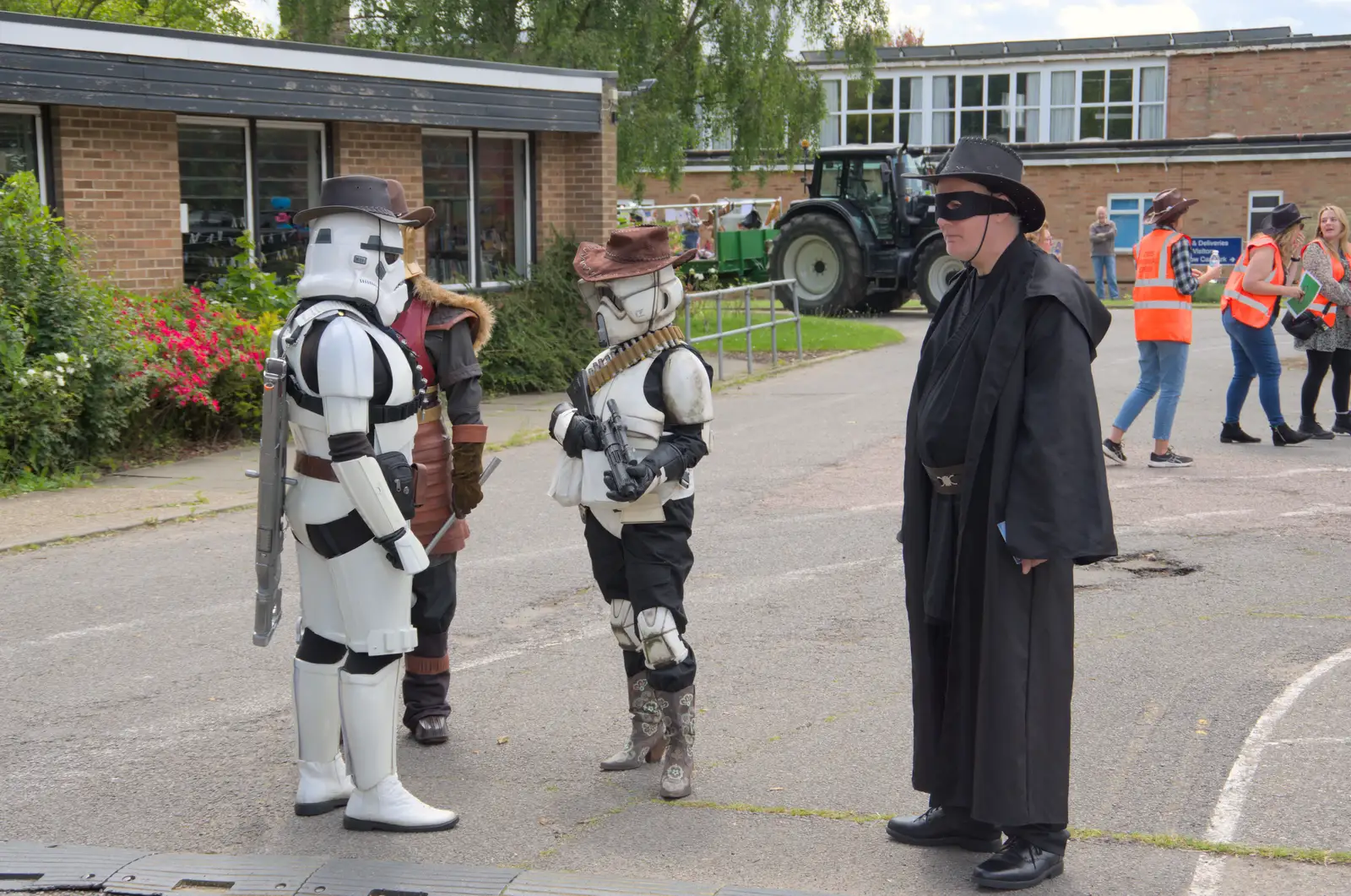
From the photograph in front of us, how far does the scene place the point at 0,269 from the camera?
980 cm

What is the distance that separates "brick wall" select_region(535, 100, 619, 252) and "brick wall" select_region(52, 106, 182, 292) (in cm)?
470

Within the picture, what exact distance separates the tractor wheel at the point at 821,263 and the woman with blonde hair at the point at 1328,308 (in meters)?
11.9

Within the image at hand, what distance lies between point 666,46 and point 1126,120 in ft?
63.1

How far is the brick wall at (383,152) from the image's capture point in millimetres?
13914

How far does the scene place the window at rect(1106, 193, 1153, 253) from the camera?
34562 millimetres

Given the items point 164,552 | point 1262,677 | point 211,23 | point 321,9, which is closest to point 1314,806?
point 1262,677

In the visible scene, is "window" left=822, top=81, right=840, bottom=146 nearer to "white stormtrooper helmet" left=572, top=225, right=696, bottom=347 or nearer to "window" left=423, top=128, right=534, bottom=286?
"window" left=423, top=128, right=534, bottom=286

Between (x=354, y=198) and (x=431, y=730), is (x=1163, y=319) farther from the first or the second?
(x=354, y=198)

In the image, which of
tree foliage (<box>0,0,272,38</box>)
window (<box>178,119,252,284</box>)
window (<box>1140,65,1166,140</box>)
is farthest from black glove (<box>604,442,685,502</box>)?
window (<box>1140,65,1166,140</box>)

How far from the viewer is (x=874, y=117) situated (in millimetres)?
39781

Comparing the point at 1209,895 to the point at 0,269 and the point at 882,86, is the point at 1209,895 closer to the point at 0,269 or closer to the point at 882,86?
the point at 0,269

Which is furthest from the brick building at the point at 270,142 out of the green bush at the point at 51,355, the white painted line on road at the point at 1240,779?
the white painted line on road at the point at 1240,779

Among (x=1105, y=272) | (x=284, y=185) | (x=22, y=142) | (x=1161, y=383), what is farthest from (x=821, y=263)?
(x=22, y=142)

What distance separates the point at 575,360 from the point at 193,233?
3.96m
